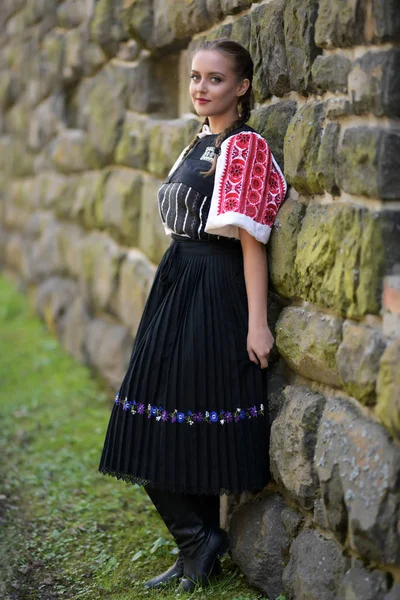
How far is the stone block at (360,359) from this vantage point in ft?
6.38

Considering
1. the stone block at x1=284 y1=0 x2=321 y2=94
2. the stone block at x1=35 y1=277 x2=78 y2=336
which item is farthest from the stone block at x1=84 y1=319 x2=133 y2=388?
the stone block at x1=284 y1=0 x2=321 y2=94

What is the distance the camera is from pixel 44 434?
415 cm

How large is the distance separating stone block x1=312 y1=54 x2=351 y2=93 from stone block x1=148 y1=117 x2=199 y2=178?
41.9 inches

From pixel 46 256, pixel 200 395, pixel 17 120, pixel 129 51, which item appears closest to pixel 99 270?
pixel 129 51

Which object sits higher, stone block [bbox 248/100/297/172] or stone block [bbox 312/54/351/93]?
stone block [bbox 312/54/351/93]

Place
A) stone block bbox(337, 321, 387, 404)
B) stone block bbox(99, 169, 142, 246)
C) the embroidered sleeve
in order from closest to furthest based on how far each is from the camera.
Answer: stone block bbox(337, 321, 387, 404)
the embroidered sleeve
stone block bbox(99, 169, 142, 246)

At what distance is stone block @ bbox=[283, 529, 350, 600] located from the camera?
7.05 feet

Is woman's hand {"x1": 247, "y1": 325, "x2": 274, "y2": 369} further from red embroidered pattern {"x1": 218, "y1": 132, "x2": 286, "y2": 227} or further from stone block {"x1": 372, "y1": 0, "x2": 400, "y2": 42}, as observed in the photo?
stone block {"x1": 372, "y1": 0, "x2": 400, "y2": 42}

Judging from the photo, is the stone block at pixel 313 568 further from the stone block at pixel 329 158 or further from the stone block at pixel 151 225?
the stone block at pixel 151 225

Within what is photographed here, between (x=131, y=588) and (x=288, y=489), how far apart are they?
0.65m

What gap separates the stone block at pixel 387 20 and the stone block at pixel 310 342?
0.65 meters

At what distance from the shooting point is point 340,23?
78.5 inches

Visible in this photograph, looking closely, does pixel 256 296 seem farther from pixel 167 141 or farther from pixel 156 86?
pixel 156 86

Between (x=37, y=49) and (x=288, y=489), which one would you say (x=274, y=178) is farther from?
(x=37, y=49)
